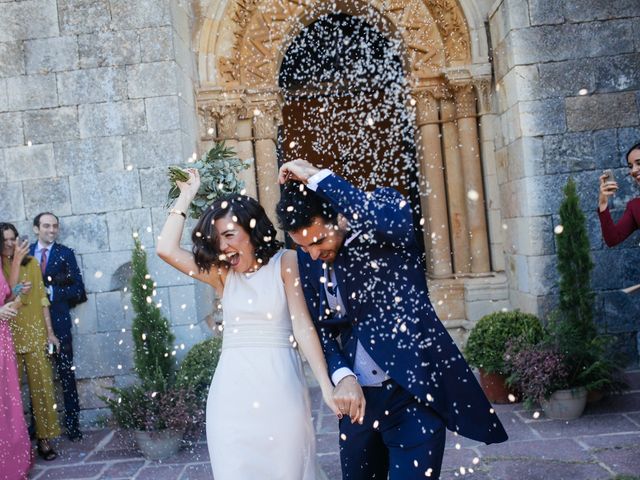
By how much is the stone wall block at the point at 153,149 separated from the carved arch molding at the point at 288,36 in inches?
45.2

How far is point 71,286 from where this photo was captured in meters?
5.77

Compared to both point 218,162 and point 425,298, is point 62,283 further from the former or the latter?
point 425,298

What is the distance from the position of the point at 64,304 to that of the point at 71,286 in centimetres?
17

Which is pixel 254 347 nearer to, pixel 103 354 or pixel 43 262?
pixel 43 262

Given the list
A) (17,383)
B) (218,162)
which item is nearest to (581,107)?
(218,162)

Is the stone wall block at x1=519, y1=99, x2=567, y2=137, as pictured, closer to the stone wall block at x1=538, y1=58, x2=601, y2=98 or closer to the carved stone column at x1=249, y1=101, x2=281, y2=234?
the stone wall block at x1=538, y1=58, x2=601, y2=98

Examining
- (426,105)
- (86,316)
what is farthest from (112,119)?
(426,105)

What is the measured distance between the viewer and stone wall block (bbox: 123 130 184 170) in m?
6.06

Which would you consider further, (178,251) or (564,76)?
(564,76)

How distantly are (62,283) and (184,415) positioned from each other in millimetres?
1726

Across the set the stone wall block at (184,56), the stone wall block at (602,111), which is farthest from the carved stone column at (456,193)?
the stone wall block at (184,56)

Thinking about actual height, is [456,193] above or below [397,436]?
above

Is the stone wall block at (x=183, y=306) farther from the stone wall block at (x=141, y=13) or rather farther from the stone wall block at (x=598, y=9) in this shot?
the stone wall block at (x=598, y=9)

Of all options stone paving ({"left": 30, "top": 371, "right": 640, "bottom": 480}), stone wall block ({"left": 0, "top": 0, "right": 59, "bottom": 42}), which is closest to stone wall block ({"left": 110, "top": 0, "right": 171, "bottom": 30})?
stone wall block ({"left": 0, "top": 0, "right": 59, "bottom": 42})
